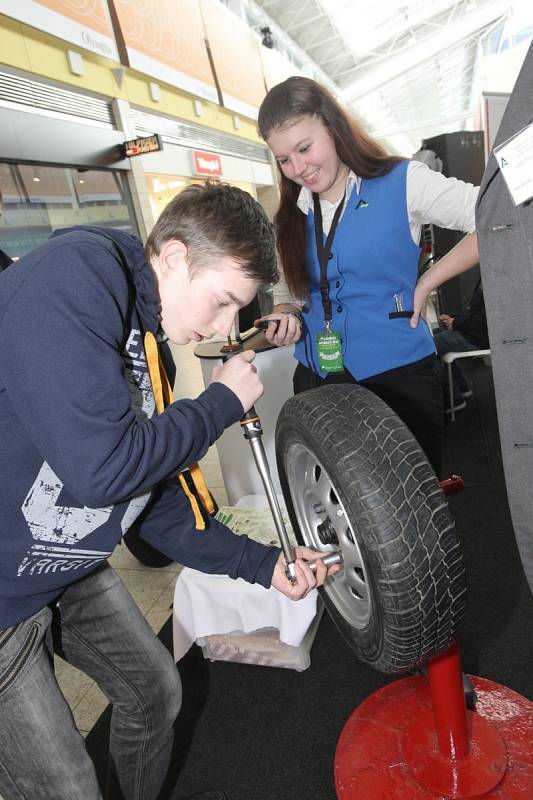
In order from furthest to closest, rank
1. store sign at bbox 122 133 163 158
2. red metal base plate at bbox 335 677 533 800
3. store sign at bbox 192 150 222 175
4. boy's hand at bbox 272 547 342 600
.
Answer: store sign at bbox 192 150 222 175
store sign at bbox 122 133 163 158
red metal base plate at bbox 335 677 533 800
boy's hand at bbox 272 547 342 600

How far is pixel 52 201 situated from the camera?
5965 millimetres

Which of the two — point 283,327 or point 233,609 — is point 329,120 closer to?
point 283,327

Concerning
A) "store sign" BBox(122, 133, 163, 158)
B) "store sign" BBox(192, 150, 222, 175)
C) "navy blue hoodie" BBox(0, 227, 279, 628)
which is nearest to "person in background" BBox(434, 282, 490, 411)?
"navy blue hoodie" BBox(0, 227, 279, 628)

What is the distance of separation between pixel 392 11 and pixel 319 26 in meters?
2.17

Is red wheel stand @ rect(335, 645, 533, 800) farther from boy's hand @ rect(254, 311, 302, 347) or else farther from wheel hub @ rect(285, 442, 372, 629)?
boy's hand @ rect(254, 311, 302, 347)

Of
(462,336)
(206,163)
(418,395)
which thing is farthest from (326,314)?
(206,163)

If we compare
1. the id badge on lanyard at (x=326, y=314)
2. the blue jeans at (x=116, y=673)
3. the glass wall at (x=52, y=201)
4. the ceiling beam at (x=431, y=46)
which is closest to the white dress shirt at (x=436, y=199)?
the id badge on lanyard at (x=326, y=314)

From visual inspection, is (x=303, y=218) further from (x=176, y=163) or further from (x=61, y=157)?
(x=176, y=163)

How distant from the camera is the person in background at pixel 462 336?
390 centimetres

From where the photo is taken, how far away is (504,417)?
0.88 metres

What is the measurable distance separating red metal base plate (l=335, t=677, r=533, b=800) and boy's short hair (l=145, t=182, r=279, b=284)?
1.39m

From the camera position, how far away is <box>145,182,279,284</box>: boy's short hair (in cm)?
89

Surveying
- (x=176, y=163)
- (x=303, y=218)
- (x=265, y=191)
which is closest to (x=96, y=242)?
(x=303, y=218)

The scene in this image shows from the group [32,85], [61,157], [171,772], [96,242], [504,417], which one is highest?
[32,85]
